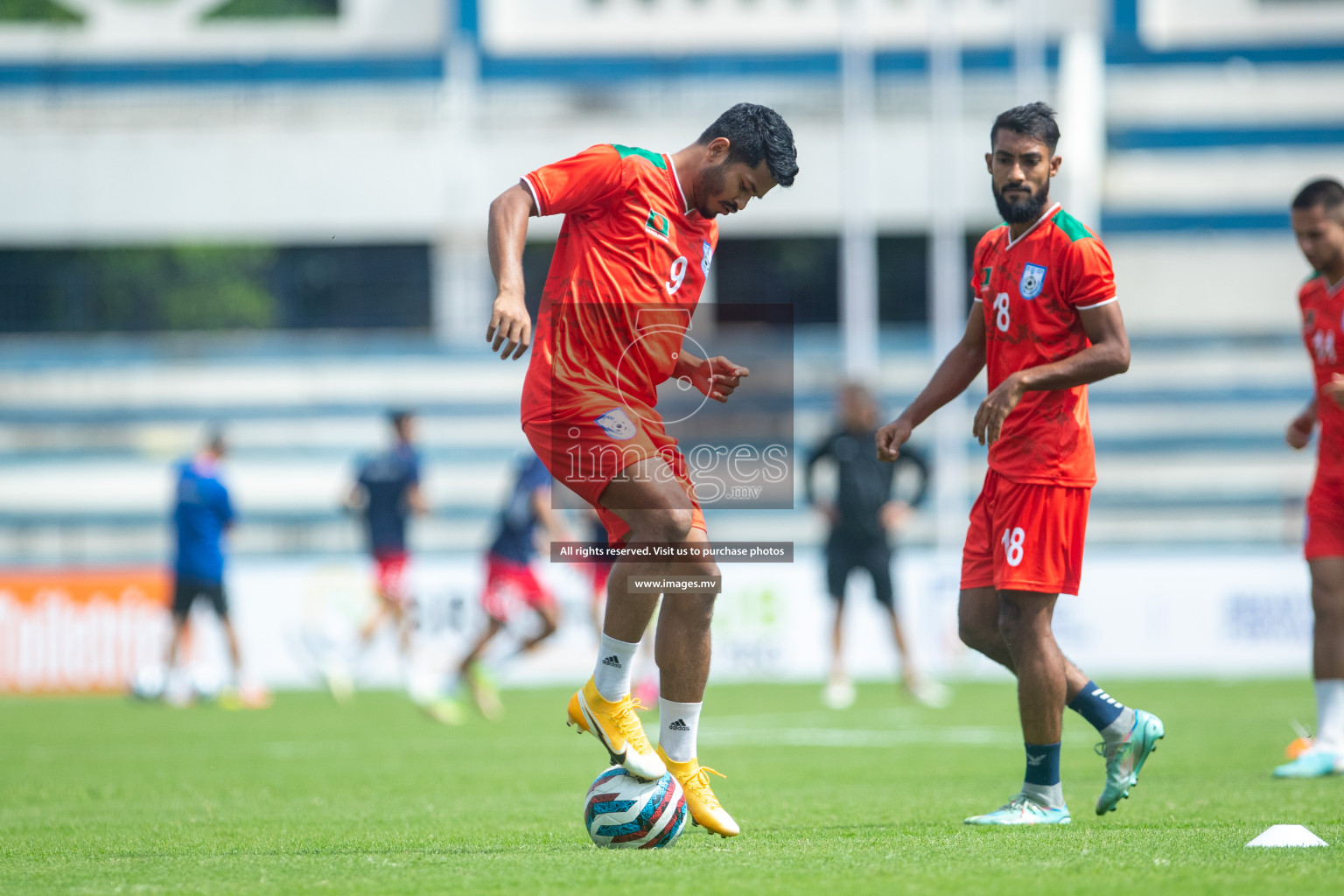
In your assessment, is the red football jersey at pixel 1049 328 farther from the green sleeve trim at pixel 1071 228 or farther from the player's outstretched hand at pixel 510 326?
the player's outstretched hand at pixel 510 326

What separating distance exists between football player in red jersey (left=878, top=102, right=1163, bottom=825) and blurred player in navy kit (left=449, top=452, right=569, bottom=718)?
7.54 metres

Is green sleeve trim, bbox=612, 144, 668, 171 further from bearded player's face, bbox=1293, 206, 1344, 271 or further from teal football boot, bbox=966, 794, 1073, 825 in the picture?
bearded player's face, bbox=1293, 206, 1344, 271

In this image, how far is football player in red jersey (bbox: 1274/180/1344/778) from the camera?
7.42 meters

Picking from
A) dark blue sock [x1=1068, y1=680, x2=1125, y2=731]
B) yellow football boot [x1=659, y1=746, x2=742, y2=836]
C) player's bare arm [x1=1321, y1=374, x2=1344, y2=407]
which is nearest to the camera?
yellow football boot [x1=659, y1=746, x2=742, y2=836]

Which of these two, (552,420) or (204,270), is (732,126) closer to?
(552,420)

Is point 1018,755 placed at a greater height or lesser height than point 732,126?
lesser

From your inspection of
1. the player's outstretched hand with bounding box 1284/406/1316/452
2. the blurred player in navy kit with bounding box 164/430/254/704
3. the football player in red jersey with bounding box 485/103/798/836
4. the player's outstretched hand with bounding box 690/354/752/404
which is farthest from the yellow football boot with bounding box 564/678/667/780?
the blurred player in navy kit with bounding box 164/430/254/704

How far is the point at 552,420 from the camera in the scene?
5375 mm

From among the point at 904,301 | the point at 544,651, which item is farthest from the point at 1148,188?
the point at 544,651

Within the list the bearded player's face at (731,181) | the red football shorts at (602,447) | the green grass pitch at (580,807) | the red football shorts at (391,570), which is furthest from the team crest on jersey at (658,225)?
the red football shorts at (391,570)

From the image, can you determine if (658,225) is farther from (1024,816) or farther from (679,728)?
(1024,816)

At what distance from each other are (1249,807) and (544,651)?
12.3m

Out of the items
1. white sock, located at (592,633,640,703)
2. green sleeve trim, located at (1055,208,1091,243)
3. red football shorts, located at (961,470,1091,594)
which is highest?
green sleeve trim, located at (1055,208,1091,243)

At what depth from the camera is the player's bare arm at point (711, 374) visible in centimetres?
570
